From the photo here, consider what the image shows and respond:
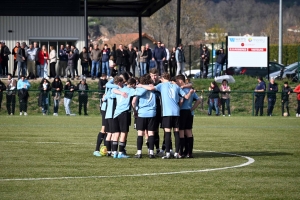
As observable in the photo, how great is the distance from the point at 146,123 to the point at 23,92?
21051mm

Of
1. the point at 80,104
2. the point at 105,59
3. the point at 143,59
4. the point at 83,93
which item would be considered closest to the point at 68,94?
A: the point at 83,93

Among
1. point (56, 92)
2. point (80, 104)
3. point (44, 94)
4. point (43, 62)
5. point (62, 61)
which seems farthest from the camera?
point (62, 61)

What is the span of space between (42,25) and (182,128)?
30881 mm

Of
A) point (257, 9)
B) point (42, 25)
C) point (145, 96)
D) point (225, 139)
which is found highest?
point (257, 9)

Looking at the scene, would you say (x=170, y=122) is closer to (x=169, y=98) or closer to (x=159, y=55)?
(x=169, y=98)

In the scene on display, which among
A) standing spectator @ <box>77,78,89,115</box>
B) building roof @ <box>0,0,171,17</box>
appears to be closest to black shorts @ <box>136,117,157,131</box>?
standing spectator @ <box>77,78,89,115</box>

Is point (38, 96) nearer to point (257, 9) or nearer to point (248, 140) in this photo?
point (248, 140)

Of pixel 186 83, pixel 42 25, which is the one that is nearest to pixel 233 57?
pixel 42 25

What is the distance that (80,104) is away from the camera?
37.0 m

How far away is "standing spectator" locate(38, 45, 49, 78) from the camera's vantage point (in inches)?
1531

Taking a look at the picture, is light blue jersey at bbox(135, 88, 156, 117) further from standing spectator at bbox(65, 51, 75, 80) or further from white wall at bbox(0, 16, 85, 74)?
white wall at bbox(0, 16, 85, 74)

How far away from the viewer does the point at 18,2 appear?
45.2m

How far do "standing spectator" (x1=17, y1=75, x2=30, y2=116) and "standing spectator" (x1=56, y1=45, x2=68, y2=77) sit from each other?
132 inches

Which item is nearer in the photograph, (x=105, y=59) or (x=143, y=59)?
(x=143, y=59)
